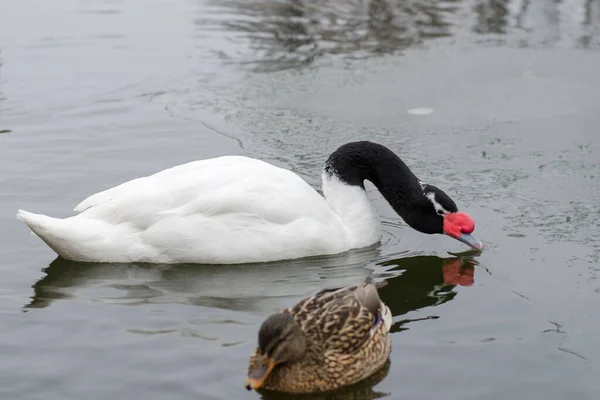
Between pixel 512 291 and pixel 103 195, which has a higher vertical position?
pixel 103 195

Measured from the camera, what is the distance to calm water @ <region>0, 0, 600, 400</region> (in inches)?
222

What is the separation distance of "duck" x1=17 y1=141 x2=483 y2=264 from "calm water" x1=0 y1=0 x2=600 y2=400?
0.42ft

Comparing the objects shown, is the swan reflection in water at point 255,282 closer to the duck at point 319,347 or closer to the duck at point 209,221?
the duck at point 209,221

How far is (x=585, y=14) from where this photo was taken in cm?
1383

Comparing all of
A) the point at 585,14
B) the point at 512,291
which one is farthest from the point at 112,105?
the point at 585,14

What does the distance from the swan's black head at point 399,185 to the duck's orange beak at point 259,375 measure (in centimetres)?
261

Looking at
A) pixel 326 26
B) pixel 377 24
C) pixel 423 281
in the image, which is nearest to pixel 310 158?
pixel 423 281

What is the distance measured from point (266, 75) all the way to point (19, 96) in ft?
8.71

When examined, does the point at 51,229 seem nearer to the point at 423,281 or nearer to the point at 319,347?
the point at 319,347

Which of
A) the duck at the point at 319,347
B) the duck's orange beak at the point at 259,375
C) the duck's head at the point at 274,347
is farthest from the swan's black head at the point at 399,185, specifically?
the duck's orange beak at the point at 259,375

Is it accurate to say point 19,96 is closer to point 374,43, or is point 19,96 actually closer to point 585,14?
point 374,43

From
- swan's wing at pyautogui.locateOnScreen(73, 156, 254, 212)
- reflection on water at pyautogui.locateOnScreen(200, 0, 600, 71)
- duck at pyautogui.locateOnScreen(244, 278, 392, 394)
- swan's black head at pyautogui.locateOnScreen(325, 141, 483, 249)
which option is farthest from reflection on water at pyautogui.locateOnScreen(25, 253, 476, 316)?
reflection on water at pyautogui.locateOnScreen(200, 0, 600, 71)

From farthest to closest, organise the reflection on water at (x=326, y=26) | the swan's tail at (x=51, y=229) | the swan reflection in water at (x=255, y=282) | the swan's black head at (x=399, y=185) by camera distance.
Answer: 1. the reflection on water at (x=326, y=26)
2. the swan's black head at (x=399, y=185)
3. the swan's tail at (x=51, y=229)
4. the swan reflection in water at (x=255, y=282)

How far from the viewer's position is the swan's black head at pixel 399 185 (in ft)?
24.1
